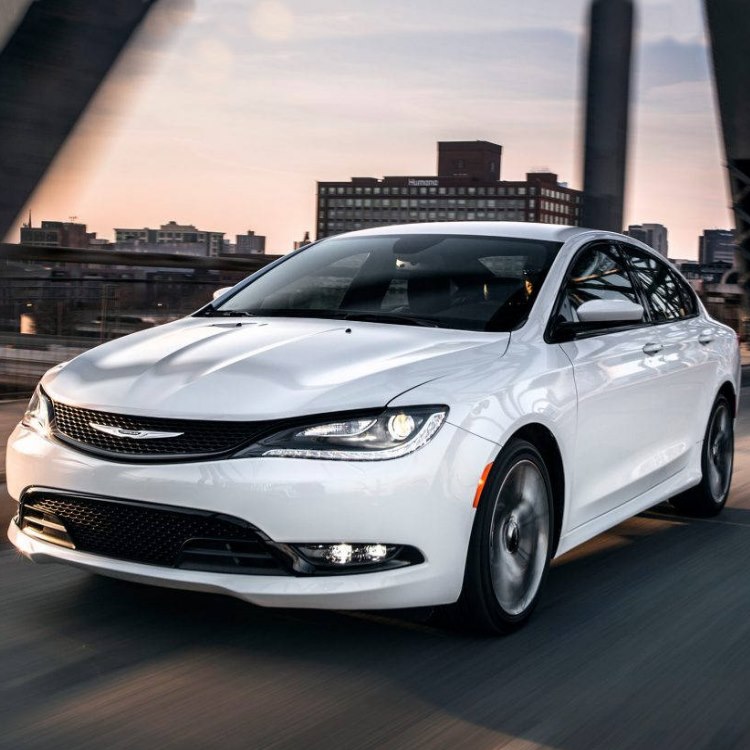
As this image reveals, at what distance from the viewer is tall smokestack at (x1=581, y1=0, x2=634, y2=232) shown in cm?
1190

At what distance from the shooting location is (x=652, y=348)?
589cm

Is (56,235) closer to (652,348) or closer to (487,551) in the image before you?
(652,348)

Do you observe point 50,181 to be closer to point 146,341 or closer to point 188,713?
point 146,341

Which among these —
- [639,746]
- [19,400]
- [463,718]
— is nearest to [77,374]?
[463,718]

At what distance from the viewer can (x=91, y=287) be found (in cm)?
1003

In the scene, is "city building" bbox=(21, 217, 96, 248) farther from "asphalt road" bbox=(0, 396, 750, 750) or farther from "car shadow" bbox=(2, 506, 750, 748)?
"car shadow" bbox=(2, 506, 750, 748)

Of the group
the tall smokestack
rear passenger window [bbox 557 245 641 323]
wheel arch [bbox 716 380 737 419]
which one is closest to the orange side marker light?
rear passenger window [bbox 557 245 641 323]

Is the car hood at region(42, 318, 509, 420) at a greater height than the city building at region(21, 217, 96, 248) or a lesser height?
lesser

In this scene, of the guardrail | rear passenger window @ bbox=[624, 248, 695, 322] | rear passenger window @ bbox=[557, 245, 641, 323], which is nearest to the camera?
rear passenger window @ bbox=[557, 245, 641, 323]

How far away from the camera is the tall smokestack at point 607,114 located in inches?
468

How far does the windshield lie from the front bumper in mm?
1014

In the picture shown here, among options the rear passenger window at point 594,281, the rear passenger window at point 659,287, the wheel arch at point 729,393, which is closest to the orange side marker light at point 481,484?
the rear passenger window at point 594,281

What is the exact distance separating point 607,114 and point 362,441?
888cm

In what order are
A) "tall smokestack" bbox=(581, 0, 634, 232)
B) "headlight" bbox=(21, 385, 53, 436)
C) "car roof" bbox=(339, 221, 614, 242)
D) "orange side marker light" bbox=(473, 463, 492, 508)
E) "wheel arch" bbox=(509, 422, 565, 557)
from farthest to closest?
"tall smokestack" bbox=(581, 0, 634, 232) < "car roof" bbox=(339, 221, 614, 242) < "wheel arch" bbox=(509, 422, 565, 557) < "headlight" bbox=(21, 385, 53, 436) < "orange side marker light" bbox=(473, 463, 492, 508)
